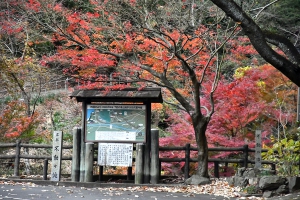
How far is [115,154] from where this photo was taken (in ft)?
42.4

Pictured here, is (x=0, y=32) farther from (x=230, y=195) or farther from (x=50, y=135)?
(x=230, y=195)

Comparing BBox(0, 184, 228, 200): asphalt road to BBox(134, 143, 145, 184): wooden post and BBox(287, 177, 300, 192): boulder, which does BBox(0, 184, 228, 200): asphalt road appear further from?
BBox(287, 177, 300, 192): boulder

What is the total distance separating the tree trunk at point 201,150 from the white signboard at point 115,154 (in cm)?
198

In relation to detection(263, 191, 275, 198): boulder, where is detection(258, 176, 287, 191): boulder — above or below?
above

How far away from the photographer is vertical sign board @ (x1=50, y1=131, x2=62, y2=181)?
42.4 feet

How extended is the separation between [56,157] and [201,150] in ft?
14.8

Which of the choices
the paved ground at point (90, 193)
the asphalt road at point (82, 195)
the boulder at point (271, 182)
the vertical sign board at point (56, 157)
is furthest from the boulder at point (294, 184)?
the vertical sign board at point (56, 157)

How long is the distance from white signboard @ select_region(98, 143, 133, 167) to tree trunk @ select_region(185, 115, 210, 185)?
1981 mm

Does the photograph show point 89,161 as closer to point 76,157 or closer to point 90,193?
point 76,157

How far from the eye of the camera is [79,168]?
518 inches

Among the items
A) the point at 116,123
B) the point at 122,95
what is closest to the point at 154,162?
the point at 116,123

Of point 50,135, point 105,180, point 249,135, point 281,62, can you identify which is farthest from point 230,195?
point 50,135

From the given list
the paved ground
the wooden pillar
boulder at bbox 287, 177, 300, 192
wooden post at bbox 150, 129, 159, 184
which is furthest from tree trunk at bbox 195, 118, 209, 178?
boulder at bbox 287, 177, 300, 192

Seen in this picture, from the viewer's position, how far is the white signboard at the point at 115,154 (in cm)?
1291
